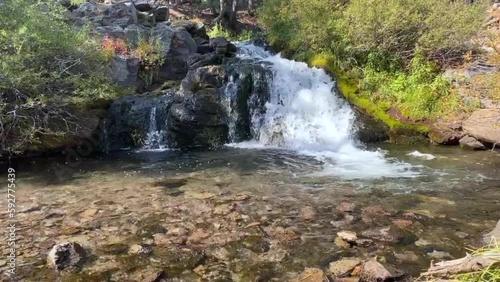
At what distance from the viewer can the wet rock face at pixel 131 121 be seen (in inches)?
494

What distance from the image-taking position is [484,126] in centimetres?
1062

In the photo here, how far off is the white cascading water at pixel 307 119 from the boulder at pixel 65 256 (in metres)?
6.44

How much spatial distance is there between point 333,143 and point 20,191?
7.91 meters

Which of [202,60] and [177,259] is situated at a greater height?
[202,60]

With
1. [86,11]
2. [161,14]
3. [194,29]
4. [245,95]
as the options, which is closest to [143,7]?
[161,14]

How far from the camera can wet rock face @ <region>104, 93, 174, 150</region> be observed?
41.2 ft

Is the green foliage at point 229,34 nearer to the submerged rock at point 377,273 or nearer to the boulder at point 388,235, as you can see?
the boulder at point 388,235

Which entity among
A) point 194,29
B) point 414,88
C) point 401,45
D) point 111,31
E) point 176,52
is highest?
point 194,29

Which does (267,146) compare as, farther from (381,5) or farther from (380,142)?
(381,5)

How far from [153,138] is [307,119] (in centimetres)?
471

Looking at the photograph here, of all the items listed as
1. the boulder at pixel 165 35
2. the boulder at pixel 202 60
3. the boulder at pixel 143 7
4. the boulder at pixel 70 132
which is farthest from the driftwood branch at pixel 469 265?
the boulder at pixel 143 7

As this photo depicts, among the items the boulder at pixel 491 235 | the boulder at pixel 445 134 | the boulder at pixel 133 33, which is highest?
the boulder at pixel 133 33

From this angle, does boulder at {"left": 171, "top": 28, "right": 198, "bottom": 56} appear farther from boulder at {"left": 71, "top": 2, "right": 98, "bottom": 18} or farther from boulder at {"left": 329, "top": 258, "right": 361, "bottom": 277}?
boulder at {"left": 329, "top": 258, "right": 361, "bottom": 277}

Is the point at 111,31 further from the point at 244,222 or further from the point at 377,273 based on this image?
the point at 377,273
